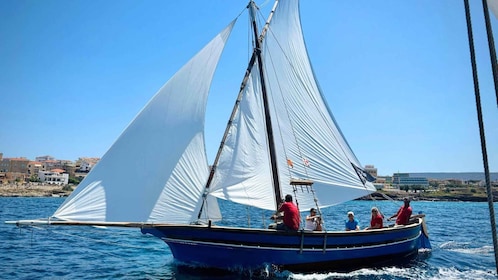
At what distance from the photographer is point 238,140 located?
16656mm

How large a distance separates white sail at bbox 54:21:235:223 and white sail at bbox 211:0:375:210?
173cm

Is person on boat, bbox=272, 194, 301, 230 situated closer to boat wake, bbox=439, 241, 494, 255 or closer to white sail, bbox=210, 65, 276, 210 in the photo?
white sail, bbox=210, 65, 276, 210

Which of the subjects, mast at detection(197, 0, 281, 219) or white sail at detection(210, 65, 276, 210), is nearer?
Answer: mast at detection(197, 0, 281, 219)

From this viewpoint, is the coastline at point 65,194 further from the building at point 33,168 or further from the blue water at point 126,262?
the blue water at point 126,262

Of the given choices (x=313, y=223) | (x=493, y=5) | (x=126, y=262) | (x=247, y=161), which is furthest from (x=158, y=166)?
(x=493, y=5)

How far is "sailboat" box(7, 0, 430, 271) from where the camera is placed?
13242 millimetres

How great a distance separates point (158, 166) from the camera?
44.8ft

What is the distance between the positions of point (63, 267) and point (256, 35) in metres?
13.2

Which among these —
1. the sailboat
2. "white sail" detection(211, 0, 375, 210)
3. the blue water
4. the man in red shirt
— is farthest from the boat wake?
the man in red shirt

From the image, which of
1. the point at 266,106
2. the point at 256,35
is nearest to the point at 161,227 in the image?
the point at 266,106

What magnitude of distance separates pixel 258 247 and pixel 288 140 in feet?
19.8

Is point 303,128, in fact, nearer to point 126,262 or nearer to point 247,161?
point 247,161

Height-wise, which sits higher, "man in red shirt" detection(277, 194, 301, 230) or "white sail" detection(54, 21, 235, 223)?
"white sail" detection(54, 21, 235, 223)

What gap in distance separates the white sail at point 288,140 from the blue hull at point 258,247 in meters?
1.98
